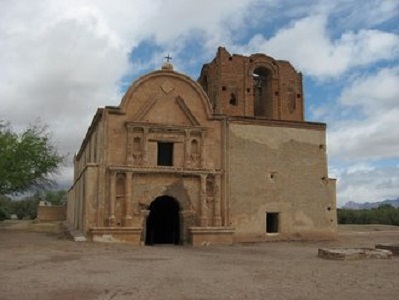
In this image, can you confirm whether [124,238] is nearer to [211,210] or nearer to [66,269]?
[211,210]

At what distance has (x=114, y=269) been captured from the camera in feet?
40.2

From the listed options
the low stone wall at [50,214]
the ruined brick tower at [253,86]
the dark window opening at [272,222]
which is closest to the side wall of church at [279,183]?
the dark window opening at [272,222]

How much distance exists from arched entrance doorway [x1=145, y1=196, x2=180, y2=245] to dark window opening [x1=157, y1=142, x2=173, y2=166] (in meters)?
2.49

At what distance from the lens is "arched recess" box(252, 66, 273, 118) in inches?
1159

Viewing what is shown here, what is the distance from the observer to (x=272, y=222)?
80.3 feet

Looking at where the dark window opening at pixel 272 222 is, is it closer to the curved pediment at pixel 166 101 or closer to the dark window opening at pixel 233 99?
the curved pediment at pixel 166 101

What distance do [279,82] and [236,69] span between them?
9.35ft

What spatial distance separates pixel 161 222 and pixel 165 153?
4.84 metres

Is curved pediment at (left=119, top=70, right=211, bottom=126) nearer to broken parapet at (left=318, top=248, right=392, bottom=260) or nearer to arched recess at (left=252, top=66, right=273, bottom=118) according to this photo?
arched recess at (left=252, top=66, right=273, bottom=118)

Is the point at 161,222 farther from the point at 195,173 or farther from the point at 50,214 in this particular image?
the point at 50,214

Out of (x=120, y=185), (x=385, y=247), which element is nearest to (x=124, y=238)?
(x=120, y=185)

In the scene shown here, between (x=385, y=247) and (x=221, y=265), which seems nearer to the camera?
(x=221, y=265)

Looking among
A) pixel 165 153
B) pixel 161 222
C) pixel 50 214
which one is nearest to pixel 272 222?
pixel 161 222

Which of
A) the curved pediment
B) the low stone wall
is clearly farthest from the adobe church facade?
the low stone wall
